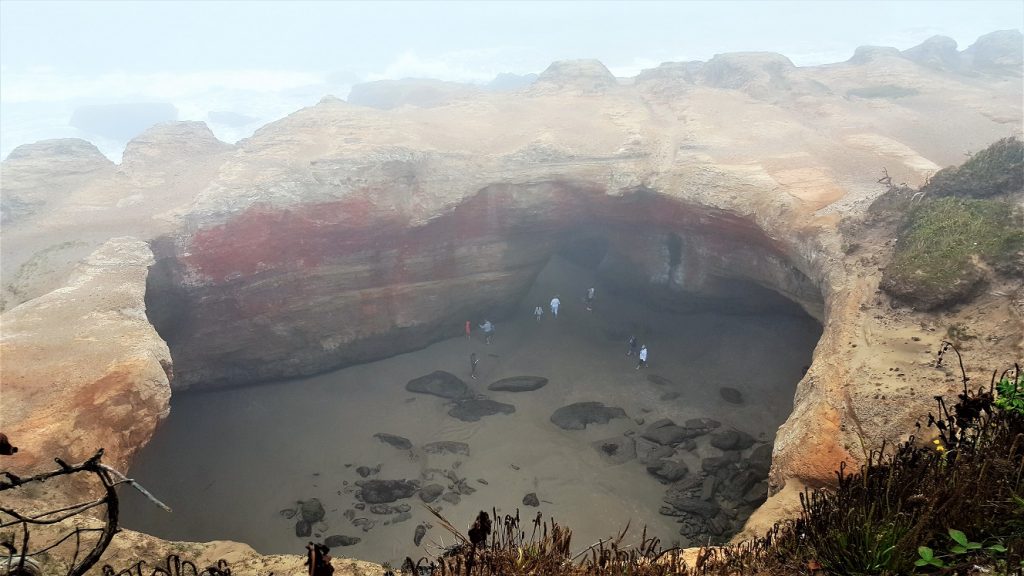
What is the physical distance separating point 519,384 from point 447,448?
313 cm

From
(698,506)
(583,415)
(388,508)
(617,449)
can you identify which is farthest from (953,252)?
(388,508)

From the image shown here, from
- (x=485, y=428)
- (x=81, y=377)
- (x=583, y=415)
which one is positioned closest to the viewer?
(x=81, y=377)

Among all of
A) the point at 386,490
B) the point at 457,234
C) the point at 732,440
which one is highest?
the point at 457,234

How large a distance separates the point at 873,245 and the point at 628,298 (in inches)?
360

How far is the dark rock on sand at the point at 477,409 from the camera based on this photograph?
1437cm

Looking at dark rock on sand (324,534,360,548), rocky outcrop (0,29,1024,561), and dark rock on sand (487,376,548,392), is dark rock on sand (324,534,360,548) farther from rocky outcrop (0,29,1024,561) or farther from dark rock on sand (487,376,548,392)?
dark rock on sand (487,376,548,392)

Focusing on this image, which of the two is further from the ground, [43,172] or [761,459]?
[43,172]

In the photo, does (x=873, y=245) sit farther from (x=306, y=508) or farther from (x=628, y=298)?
(x=306, y=508)

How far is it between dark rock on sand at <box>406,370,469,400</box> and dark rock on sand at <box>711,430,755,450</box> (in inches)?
259

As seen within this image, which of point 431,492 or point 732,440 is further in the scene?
point 732,440

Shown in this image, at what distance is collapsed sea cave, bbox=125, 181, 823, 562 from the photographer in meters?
11.5

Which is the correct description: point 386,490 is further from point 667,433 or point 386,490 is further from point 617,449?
point 667,433

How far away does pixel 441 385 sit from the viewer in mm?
15617

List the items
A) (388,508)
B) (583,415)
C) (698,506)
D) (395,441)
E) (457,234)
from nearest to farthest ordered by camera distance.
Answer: (698,506), (388,508), (395,441), (583,415), (457,234)
